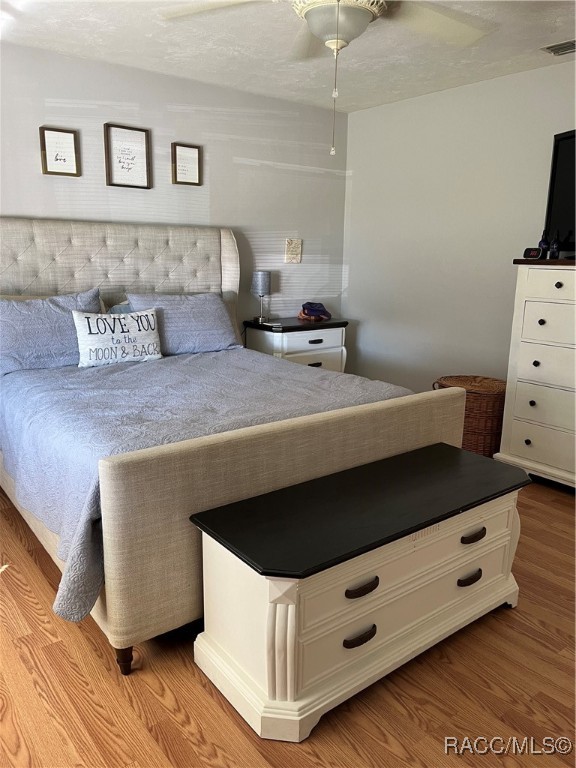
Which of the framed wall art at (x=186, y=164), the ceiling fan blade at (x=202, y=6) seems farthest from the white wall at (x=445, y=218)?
the ceiling fan blade at (x=202, y=6)

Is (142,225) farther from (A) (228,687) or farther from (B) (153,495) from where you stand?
(A) (228,687)

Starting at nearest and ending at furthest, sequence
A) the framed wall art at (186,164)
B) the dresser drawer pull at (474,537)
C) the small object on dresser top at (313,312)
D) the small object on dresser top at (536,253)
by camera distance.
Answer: the dresser drawer pull at (474,537), the small object on dresser top at (536,253), the framed wall art at (186,164), the small object on dresser top at (313,312)

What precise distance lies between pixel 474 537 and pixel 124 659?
1165 mm

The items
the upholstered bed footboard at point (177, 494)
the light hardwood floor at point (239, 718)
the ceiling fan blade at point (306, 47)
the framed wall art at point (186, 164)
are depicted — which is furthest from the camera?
the framed wall art at point (186, 164)

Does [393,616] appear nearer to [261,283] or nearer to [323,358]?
[323,358]

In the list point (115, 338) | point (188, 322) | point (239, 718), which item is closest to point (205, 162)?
point (188, 322)

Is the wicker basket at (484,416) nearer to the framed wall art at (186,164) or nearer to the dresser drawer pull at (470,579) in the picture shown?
the dresser drawer pull at (470,579)

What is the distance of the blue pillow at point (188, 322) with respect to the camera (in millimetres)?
3242

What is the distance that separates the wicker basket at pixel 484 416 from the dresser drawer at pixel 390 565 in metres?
1.48

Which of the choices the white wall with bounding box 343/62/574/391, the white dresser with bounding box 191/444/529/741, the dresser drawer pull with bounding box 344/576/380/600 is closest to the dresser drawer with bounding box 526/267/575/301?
the white wall with bounding box 343/62/574/391

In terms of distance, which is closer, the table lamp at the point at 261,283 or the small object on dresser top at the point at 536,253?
the small object on dresser top at the point at 536,253

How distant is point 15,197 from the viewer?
3.21m

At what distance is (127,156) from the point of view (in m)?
3.52

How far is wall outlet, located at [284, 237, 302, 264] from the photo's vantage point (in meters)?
4.43
